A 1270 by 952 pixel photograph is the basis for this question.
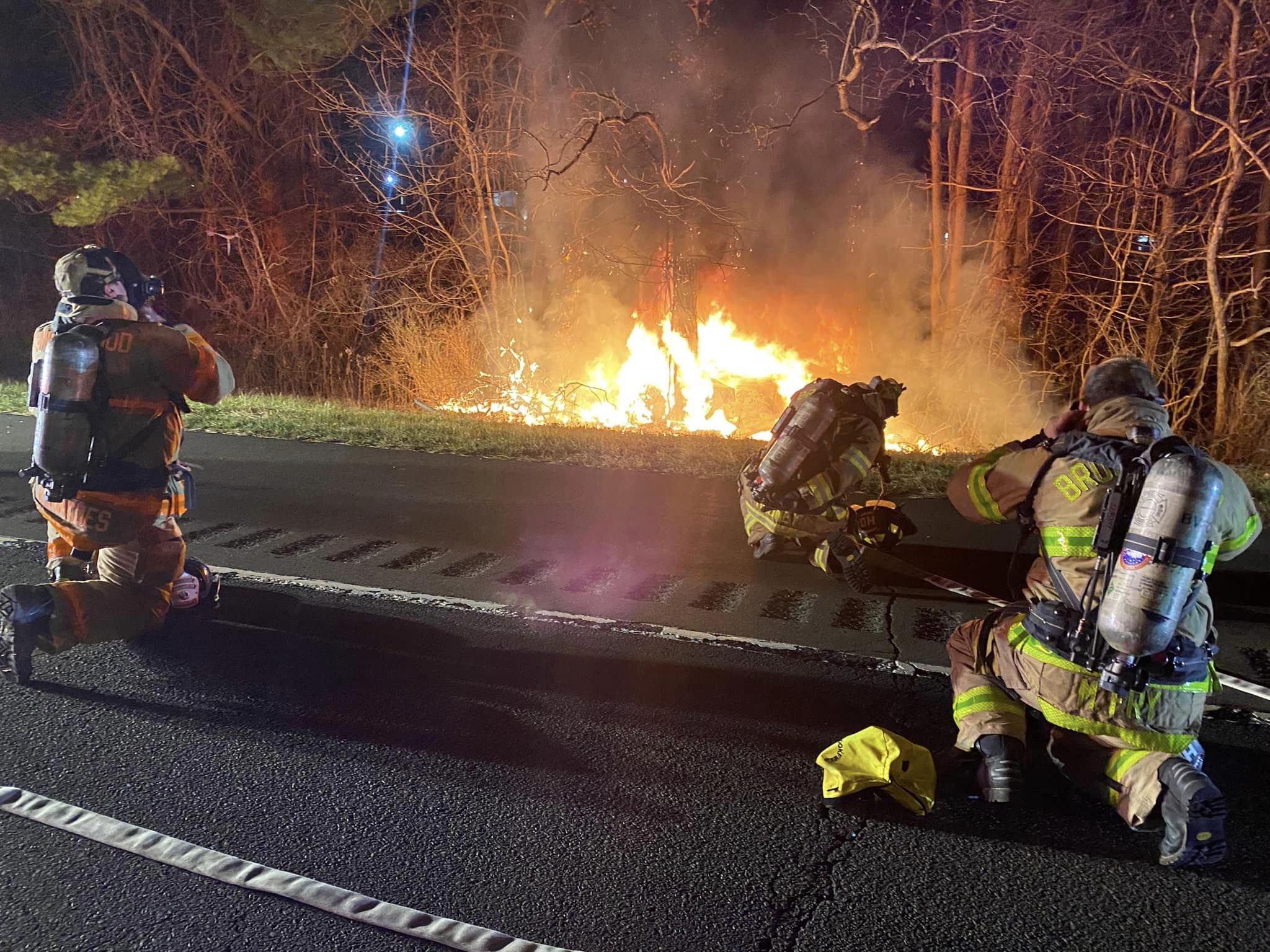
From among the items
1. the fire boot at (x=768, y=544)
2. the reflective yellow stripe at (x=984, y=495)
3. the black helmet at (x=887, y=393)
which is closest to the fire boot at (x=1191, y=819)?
the reflective yellow stripe at (x=984, y=495)

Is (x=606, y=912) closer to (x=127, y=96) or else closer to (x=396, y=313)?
(x=396, y=313)

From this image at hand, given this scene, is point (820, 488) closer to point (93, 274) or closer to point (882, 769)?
point (882, 769)

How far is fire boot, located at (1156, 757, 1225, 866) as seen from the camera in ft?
7.89

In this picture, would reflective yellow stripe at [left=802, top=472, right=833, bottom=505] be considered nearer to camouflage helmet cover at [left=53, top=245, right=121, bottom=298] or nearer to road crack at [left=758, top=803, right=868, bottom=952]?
road crack at [left=758, top=803, right=868, bottom=952]

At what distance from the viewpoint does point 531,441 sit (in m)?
9.01

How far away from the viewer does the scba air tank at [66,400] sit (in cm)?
366

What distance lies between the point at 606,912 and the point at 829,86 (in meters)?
10.9

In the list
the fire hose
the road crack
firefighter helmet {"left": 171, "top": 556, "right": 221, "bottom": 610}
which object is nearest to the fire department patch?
the road crack

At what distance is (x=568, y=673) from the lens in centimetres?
376

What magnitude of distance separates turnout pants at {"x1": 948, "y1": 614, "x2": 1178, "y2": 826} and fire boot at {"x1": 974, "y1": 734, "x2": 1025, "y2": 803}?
28 mm

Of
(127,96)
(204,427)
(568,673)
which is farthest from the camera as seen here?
(127,96)

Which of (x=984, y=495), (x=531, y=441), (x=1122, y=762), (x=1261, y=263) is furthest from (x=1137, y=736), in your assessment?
(x=1261, y=263)

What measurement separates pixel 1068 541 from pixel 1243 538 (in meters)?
0.50

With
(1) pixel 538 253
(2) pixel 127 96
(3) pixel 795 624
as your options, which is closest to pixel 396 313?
(1) pixel 538 253
